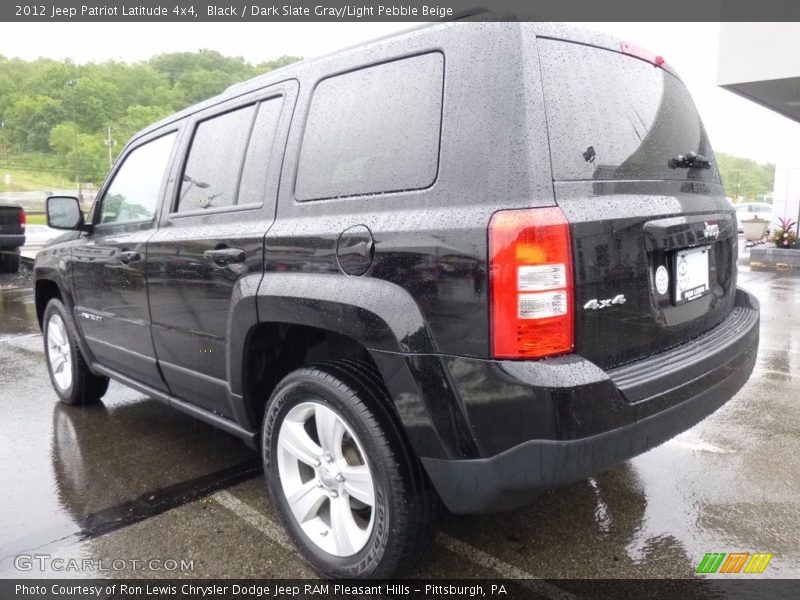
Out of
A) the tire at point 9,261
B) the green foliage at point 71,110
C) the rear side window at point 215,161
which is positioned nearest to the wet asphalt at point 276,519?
the rear side window at point 215,161

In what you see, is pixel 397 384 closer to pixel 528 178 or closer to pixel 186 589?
pixel 528 178

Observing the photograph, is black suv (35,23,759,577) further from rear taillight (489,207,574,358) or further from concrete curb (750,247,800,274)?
concrete curb (750,247,800,274)

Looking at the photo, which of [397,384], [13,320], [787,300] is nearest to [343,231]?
[397,384]

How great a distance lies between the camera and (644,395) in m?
1.83

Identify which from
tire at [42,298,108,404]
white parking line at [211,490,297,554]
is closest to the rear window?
white parking line at [211,490,297,554]

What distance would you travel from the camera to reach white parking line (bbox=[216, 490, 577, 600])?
2.10 meters

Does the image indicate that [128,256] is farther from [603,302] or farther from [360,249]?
[603,302]

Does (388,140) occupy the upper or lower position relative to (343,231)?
upper

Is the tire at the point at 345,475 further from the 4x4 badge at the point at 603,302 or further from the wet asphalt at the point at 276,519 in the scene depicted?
the 4x4 badge at the point at 603,302

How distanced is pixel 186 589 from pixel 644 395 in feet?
5.69

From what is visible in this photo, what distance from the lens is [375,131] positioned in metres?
2.07

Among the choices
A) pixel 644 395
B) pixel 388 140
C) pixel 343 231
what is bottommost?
pixel 644 395

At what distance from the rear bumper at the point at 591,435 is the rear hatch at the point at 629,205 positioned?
10 centimetres

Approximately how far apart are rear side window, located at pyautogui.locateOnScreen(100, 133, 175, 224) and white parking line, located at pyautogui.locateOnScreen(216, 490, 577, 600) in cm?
153
